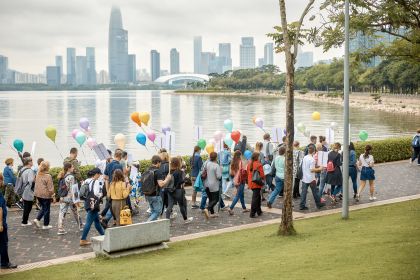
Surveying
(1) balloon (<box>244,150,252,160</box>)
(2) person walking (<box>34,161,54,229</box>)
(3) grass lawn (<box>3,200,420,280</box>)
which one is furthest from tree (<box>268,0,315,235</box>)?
(1) balloon (<box>244,150,252,160</box>)

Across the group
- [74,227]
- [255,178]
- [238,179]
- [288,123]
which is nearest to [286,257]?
[288,123]

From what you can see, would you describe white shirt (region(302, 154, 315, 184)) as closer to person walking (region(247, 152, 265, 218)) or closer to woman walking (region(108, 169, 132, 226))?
person walking (region(247, 152, 265, 218))

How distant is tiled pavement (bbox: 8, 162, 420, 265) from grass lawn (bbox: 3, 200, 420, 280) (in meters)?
1.26

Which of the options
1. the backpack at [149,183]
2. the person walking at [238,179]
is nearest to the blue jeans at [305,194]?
the person walking at [238,179]

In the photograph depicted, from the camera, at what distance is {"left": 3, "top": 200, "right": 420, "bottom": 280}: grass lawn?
7.75m

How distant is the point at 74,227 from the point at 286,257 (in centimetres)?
624

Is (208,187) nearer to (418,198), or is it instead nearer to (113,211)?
(113,211)

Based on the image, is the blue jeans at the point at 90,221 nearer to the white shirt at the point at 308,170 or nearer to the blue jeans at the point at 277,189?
the blue jeans at the point at 277,189

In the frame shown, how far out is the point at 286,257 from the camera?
→ 29.6ft

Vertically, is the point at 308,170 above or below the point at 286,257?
above

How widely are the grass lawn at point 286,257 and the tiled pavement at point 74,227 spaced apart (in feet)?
4.12

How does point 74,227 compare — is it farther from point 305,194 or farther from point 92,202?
point 305,194

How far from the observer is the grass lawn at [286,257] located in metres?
7.75

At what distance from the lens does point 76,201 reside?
12.5 metres
